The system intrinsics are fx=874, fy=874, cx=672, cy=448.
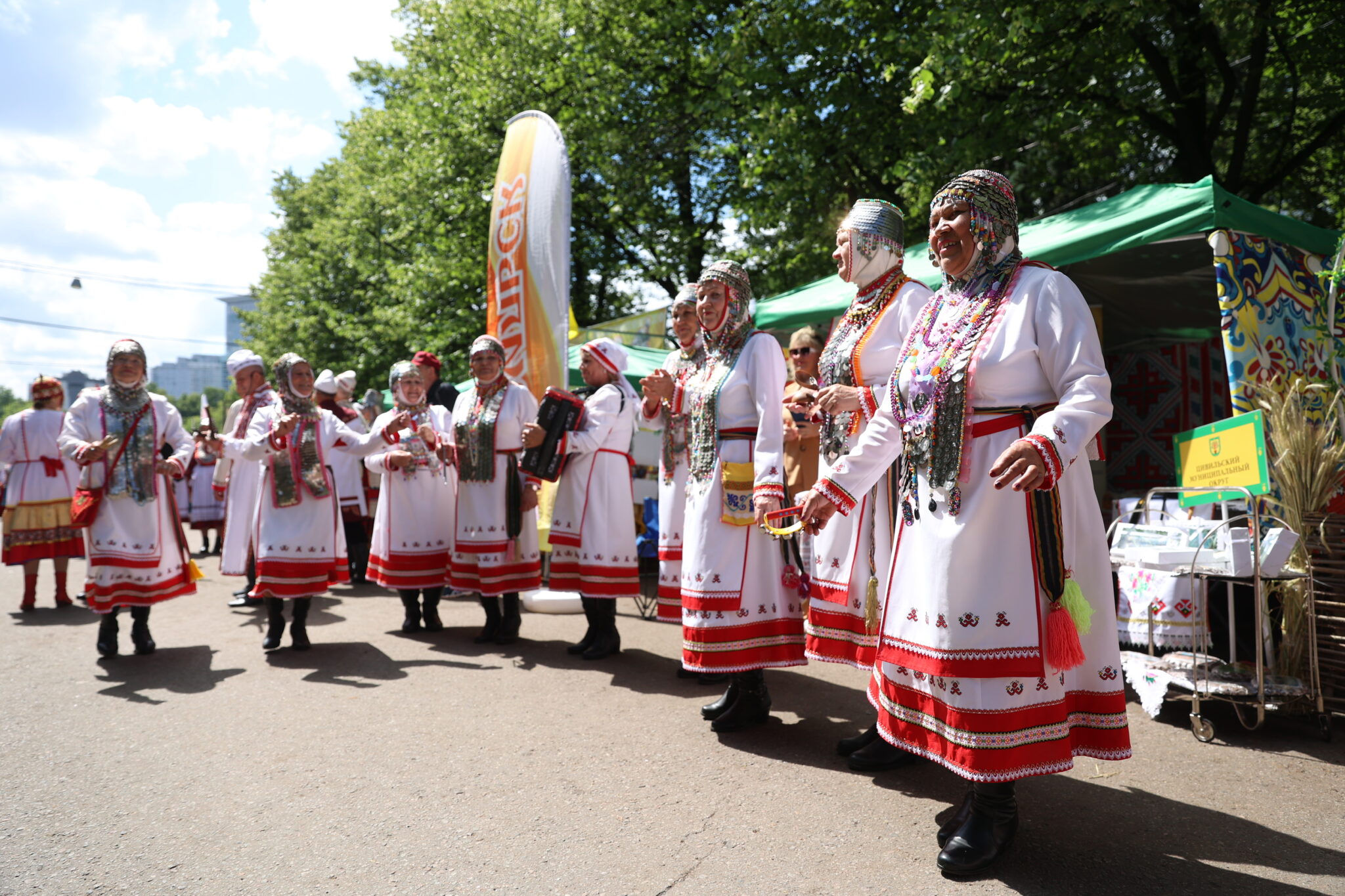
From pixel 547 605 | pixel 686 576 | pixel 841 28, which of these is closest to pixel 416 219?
pixel 841 28

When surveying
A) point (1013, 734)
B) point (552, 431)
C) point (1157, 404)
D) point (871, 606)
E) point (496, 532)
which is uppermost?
point (1157, 404)

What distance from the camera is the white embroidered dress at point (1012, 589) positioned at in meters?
2.64

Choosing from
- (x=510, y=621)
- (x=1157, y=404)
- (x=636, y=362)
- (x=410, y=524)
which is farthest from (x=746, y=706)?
(x=636, y=362)

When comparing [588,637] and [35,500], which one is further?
[35,500]

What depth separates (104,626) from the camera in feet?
20.1

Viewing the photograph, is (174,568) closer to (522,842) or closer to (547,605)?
(547,605)

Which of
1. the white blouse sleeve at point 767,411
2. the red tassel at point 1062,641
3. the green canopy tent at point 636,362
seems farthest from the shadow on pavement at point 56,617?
the red tassel at point 1062,641

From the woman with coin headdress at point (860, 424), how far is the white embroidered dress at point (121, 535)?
4.57 m

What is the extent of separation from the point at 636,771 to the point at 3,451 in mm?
8209

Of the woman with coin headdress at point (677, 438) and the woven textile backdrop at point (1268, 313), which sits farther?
the woven textile backdrop at point (1268, 313)

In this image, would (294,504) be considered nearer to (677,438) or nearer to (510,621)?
(510,621)

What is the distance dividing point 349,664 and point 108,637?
5.87 ft

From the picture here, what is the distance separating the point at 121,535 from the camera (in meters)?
5.97

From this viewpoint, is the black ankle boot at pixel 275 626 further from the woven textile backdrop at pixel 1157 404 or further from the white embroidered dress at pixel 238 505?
the woven textile backdrop at pixel 1157 404
